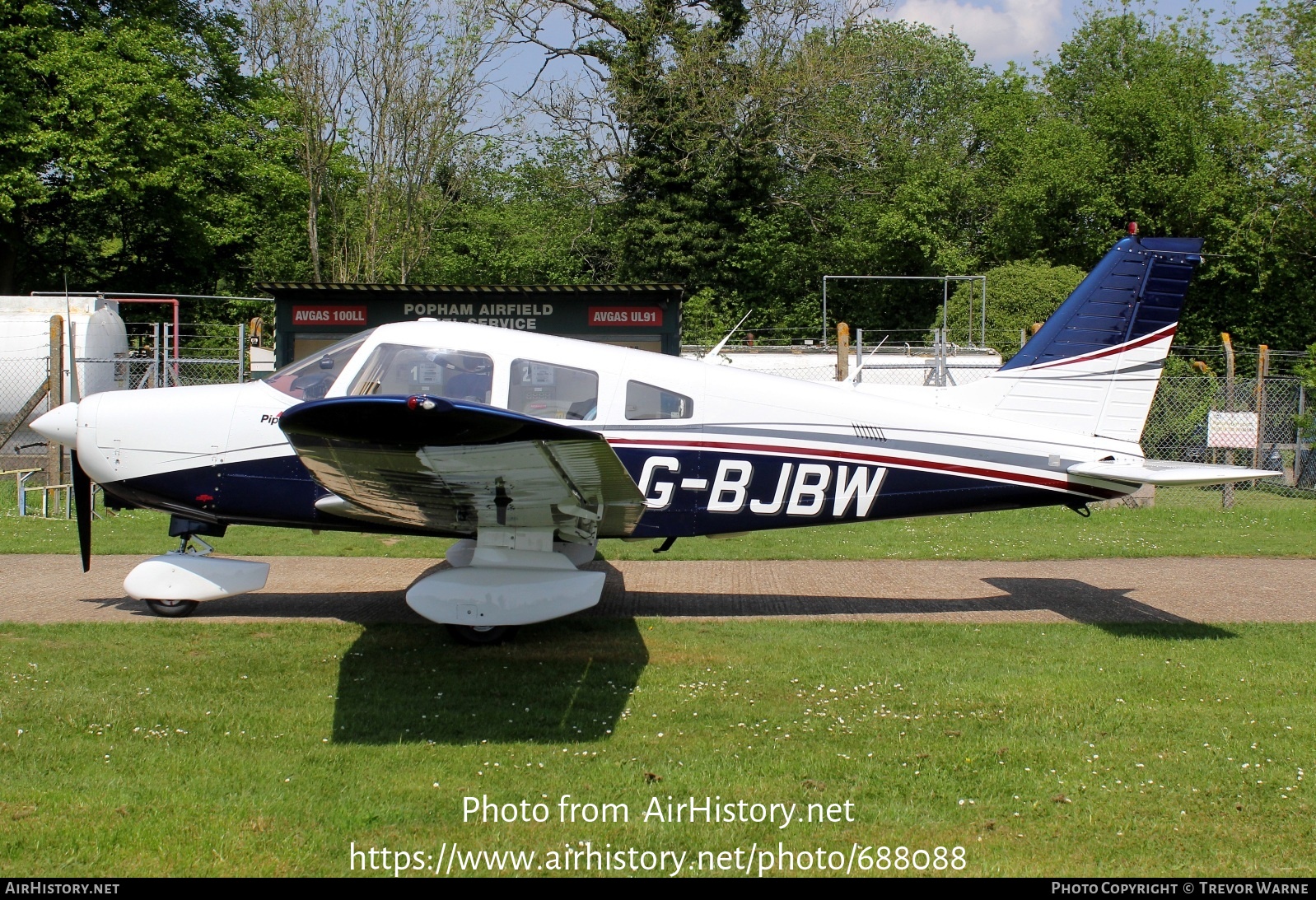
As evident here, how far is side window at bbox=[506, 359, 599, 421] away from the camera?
23.8ft

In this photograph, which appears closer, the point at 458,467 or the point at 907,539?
the point at 458,467

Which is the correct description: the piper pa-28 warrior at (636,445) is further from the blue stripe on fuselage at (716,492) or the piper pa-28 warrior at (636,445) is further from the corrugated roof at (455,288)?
the corrugated roof at (455,288)

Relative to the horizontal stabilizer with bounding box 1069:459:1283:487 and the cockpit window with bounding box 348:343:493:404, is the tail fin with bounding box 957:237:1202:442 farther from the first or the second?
the cockpit window with bounding box 348:343:493:404

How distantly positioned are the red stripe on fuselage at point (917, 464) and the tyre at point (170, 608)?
12.6ft

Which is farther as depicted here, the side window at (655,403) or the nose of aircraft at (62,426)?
the side window at (655,403)

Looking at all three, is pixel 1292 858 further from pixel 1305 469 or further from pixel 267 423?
pixel 1305 469

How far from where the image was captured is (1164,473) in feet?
24.2

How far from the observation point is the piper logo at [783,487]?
298 inches

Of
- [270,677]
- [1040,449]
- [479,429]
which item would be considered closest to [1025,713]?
[1040,449]

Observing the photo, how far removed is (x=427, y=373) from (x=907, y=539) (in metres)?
6.93

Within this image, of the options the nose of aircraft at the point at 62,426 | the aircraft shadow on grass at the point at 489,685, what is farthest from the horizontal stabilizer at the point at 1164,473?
the nose of aircraft at the point at 62,426

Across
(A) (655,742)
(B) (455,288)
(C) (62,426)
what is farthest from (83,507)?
(B) (455,288)

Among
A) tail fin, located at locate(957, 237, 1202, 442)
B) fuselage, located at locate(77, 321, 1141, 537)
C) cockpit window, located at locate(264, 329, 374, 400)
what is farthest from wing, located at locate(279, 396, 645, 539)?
tail fin, located at locate(957, 237, 1202, 442)

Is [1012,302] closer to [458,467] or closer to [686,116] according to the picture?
[686,116]
